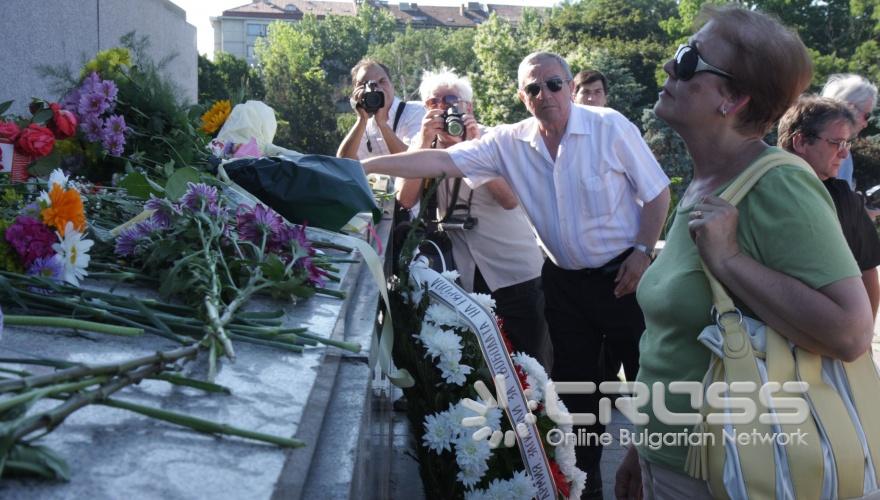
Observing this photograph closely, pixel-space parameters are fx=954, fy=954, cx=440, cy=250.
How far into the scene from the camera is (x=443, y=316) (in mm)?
3455

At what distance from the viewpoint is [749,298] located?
2.11 meters

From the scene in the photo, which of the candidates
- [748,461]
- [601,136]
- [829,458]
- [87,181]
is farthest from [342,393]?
[601,136]

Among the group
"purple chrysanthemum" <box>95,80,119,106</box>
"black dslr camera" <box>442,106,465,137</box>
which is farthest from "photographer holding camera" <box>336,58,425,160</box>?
"purple chrysanthemum" <box>95,80,119,106</box>

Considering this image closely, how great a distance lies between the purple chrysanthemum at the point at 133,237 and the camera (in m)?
2.27

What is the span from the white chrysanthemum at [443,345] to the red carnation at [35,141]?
1.42 m

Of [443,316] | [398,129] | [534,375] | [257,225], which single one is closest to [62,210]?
[257,225]

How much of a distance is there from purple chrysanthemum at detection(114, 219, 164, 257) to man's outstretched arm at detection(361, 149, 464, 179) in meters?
1.88

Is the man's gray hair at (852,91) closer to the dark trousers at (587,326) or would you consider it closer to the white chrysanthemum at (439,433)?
the dark trousers at (587,326)

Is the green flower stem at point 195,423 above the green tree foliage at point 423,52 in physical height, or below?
below

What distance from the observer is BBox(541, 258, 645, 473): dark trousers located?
429 cm

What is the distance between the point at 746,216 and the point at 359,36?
347ft

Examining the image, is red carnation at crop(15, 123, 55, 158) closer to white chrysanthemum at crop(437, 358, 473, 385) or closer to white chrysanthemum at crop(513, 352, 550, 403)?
white chrysanthemum at crop(437, 358, 473, 385)

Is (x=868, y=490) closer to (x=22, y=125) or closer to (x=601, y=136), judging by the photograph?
(x=601, y=136)

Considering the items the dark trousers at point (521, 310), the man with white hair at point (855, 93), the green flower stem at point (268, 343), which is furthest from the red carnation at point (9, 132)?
the man with white hair at point (855, 93)
